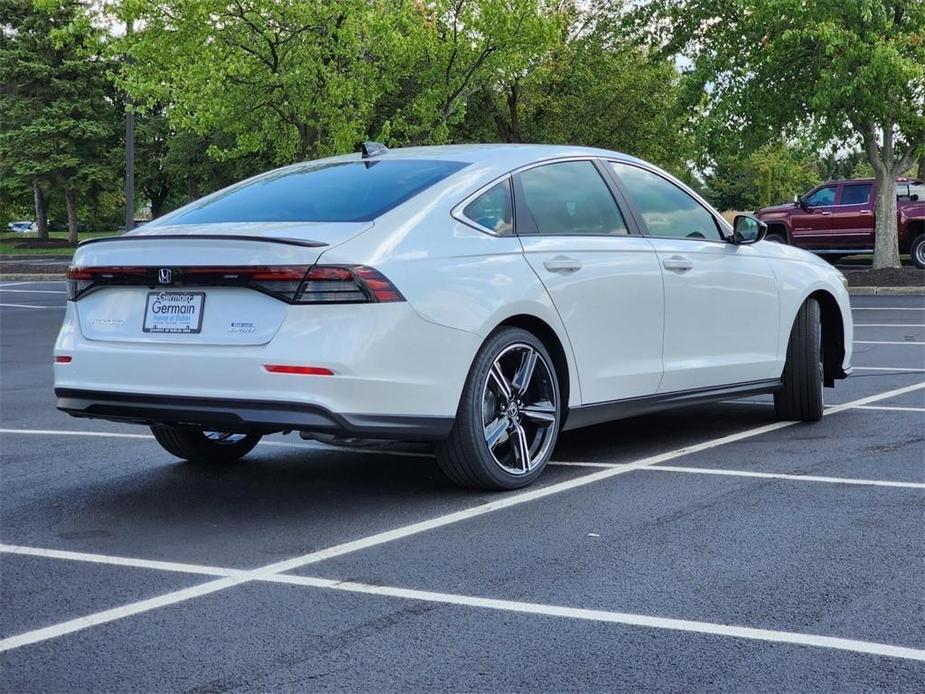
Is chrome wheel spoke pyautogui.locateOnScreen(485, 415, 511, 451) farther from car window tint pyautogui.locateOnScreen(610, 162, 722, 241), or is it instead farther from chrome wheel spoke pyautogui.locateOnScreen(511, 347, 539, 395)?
car window tint pyautogui.locateOnScreen(610, 162, 722, 241)

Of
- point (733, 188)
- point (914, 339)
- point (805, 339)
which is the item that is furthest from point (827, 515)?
point (733, 188)

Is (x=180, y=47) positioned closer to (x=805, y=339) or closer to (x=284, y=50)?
(x=284, y=50)

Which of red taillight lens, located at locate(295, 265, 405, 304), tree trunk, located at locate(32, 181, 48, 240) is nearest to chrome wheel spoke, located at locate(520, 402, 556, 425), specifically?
red taillight lens, located at locate(295, 265, 405, 304)

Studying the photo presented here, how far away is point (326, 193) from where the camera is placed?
6.22m

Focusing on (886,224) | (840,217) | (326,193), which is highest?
(326,193)

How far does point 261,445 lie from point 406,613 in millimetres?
3712

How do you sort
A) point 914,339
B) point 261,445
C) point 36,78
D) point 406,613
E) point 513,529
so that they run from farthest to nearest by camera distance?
1. point 36,78
2. point 914,339
3. point 261,445
4. point 513,529
5. point 406,613

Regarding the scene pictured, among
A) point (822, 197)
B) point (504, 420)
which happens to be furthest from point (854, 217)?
point (504, 420)

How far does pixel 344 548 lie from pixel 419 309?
3.55 feet

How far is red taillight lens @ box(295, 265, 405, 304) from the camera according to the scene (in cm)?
538

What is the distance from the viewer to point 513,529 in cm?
535

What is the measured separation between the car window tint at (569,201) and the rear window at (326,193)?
42cm

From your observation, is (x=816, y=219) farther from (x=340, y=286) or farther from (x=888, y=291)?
(x=340, y=286)

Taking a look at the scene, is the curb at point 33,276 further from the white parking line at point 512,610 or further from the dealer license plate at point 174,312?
the white parking line at point 512,610
